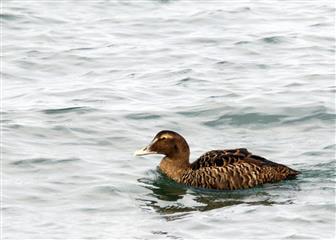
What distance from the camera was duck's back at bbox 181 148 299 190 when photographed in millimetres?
14664

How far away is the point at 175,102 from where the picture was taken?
18641 millimetres

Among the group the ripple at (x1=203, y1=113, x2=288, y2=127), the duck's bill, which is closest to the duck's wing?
the duck's bill

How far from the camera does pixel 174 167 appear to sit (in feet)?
50.3

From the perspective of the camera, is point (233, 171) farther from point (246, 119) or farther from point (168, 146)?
point (246, 119)

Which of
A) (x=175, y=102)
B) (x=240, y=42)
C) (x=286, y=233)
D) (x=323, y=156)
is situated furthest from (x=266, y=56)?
(x=286, y=233)

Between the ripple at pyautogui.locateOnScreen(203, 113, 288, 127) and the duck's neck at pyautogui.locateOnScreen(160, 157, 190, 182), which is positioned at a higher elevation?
the ripple at pyautogui.locateOnScreen(203, 113, 288, 127)

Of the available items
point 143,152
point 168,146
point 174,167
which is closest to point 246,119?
point 168,146

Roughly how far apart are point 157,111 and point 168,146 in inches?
107

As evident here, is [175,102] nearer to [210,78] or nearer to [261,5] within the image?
[210,78]

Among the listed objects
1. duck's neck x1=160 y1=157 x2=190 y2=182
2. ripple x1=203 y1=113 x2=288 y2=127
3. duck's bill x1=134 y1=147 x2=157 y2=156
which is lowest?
duck's neck x1=160 y1=157 x2=190 y2=182

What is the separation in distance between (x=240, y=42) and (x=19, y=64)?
4255 mm

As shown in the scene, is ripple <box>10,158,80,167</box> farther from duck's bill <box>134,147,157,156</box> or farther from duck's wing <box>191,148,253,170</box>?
duck's wing <box>191,148,253,170</box>

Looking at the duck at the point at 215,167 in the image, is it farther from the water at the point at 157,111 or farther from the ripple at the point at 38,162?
the ripple at the point at 38,162

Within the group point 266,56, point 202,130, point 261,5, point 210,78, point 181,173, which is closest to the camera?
point 181,173
